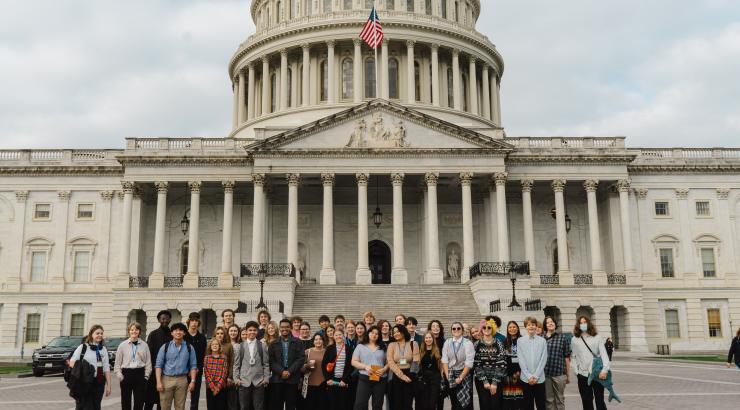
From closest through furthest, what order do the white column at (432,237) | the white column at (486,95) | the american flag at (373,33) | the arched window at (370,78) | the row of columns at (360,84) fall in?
the white column at (432,237), the american flag at (373,33), the row of columns at (360,84), the arched window at (370,78), the white column at (486,95)

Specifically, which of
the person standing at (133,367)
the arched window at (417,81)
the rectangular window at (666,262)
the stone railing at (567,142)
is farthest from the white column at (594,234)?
the person standing at (133,367)

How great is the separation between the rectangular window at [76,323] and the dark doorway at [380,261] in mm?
20669

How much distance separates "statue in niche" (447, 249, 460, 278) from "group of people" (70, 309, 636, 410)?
125 feet

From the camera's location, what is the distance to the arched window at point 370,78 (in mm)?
60953

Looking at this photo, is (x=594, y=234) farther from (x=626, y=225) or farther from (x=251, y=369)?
(x=251, y=369)

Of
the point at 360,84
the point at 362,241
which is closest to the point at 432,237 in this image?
the point at 362,241

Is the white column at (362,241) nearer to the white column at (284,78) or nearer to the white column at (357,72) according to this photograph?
the white column at (357,72)

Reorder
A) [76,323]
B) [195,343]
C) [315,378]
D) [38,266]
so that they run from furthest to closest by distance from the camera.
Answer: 1. [38,266]
2. [76,323]
3. [195,343]
4. [315,378]

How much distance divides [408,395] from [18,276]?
44.4 metres

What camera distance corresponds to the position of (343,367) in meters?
13.0

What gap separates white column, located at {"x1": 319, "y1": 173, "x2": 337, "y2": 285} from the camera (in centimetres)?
4419

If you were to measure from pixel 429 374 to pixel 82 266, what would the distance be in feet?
140

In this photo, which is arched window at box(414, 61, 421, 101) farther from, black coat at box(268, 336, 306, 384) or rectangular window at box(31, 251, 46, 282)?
black coat at box(268, 336, 306, 384)

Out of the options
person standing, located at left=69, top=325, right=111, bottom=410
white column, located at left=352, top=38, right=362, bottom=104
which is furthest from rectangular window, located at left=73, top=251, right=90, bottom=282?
person standing, located at left=69, top=325, right=111, bottom=410
